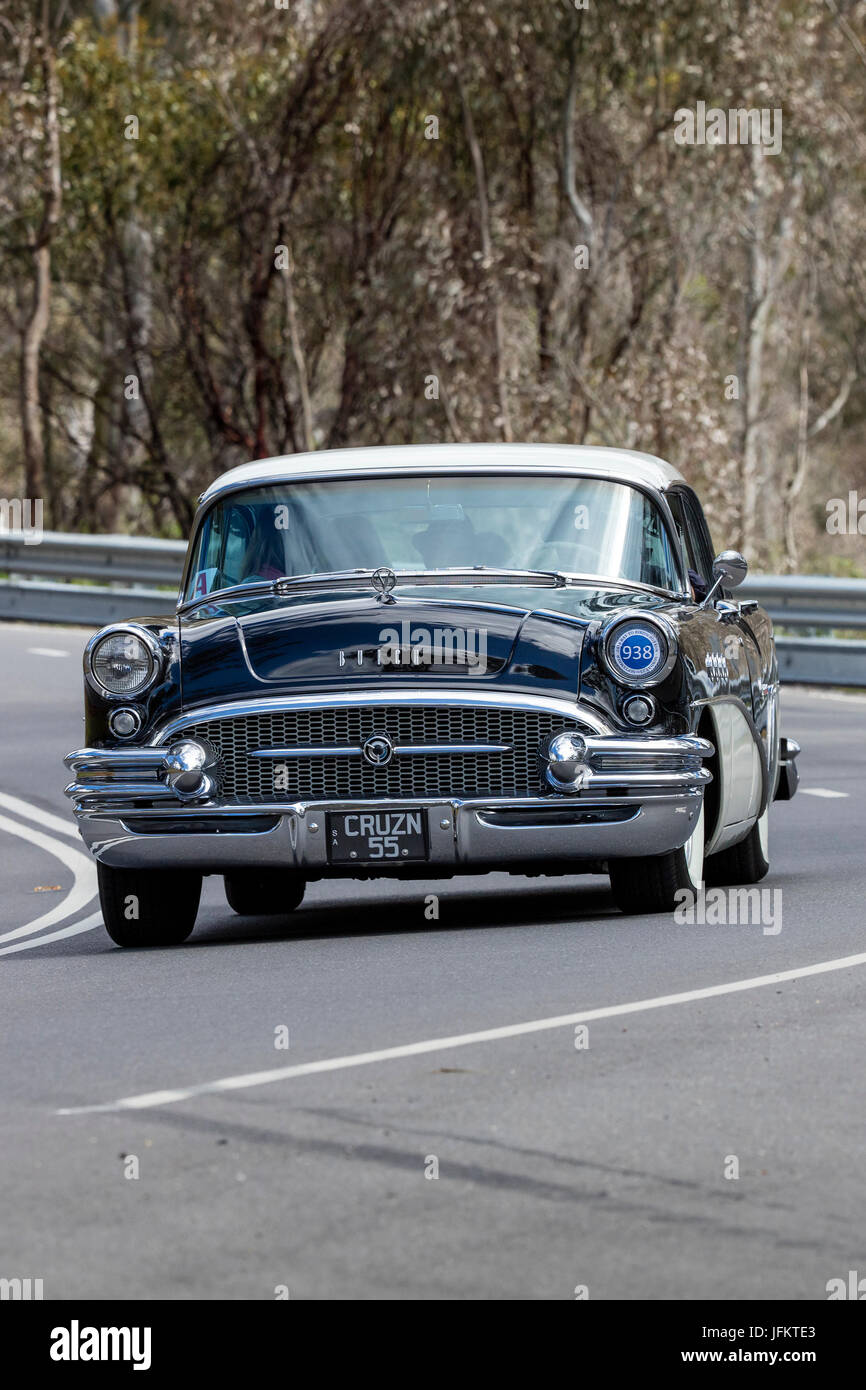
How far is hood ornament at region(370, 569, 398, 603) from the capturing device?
A: 850cm

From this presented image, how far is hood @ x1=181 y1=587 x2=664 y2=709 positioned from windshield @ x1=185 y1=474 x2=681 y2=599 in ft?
2.14

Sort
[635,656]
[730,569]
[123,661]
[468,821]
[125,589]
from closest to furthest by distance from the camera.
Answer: [468,821]
[635,656]
[123,661]
[730,569]
[125,589]

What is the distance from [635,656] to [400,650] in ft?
2.57

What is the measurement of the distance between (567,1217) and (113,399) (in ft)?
115

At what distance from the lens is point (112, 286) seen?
37750mm

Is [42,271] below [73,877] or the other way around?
the other way around

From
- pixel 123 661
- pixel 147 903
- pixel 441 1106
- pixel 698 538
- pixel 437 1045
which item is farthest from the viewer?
pixel 698 538

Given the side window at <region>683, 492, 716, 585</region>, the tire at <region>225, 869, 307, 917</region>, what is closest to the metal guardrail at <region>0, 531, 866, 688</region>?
the side window at <region>683, 492, 716, 585</region>

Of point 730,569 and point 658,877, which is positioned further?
point 730,569

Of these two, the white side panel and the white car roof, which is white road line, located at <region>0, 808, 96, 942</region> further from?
the white side panel

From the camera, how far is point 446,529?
921 centimetres

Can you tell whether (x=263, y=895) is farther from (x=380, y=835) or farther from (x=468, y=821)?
(x=468, y=821)

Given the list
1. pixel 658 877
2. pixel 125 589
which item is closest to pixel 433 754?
pixel 658 877
